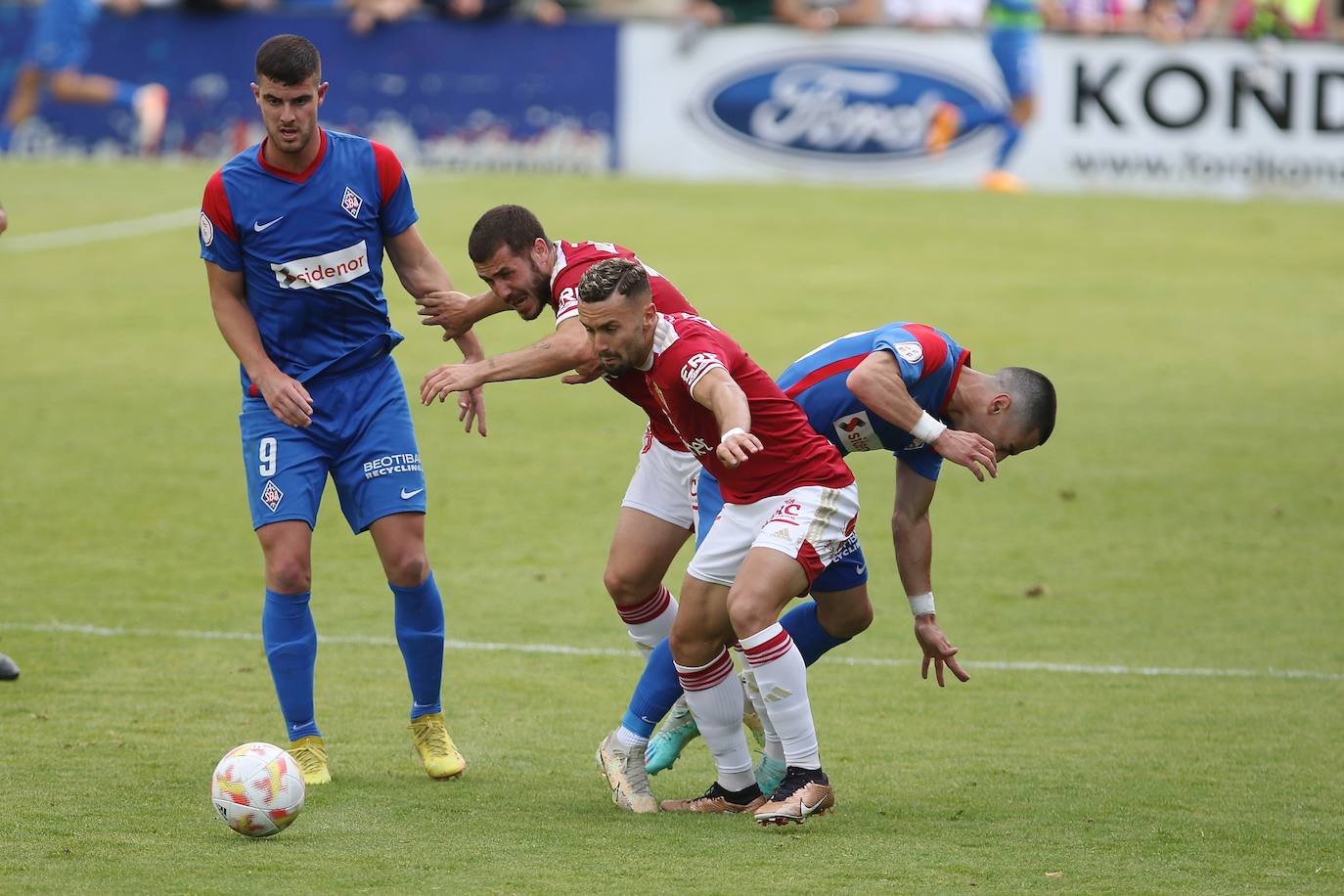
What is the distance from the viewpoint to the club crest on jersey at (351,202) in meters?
6.79

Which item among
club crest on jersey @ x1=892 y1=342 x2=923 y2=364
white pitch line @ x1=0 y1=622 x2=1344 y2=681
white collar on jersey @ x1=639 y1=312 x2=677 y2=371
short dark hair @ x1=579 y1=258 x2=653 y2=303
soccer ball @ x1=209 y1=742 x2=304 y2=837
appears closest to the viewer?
soccer ball @ x1=209 y1=742 x2=304 y2=837

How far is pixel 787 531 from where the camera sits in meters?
6.12

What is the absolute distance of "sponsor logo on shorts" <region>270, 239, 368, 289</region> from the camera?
6.70 meters

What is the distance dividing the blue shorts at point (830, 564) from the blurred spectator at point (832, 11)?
703 inches

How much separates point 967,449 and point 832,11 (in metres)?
19.2

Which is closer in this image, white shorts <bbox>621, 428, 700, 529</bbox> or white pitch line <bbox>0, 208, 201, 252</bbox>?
white shorts <bbox>621, 428, 700, 529</bbox>

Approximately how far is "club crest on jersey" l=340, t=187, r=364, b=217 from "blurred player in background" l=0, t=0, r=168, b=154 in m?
18.2

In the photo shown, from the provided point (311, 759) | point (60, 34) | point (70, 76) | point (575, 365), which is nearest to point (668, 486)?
point (575, 365)

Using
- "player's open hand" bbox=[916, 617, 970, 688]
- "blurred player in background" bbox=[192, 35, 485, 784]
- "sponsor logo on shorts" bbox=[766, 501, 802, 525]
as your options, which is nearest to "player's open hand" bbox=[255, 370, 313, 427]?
"blurred player in background" bbox=[192, 35, 485, 784]

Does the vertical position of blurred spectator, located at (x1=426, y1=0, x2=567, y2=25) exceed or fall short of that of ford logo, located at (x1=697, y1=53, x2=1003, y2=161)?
it exceeds it

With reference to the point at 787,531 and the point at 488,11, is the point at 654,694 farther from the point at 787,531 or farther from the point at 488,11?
the point at 488,11

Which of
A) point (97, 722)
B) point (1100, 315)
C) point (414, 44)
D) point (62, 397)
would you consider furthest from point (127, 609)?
point (414, 44)

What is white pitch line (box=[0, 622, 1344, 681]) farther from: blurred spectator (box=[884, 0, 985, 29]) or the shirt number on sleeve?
blurred spectator (box=[884, 0, 985, 29])

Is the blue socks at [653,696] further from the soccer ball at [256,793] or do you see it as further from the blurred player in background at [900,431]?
the soccer ball at [256,793]
